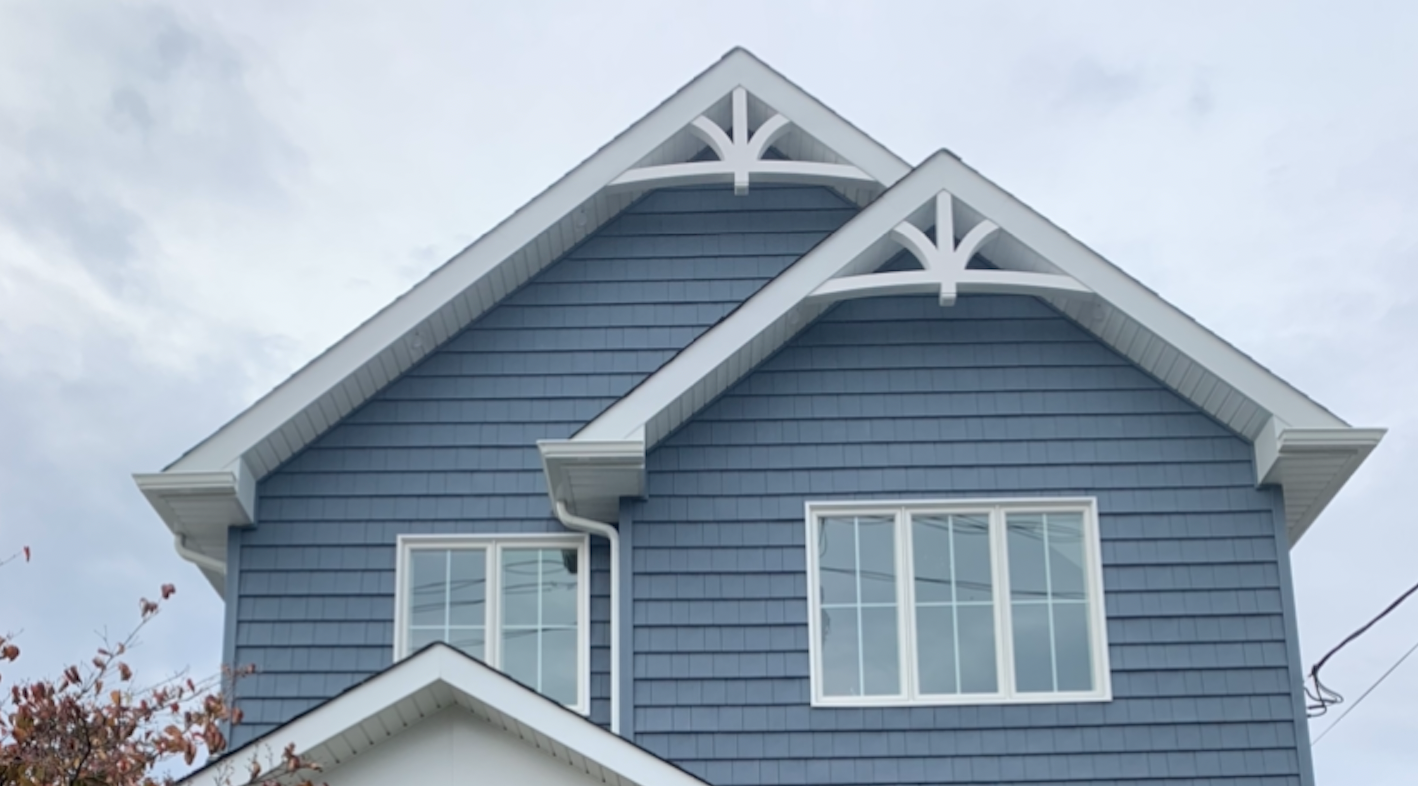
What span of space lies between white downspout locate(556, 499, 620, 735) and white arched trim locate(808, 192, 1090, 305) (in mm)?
2244

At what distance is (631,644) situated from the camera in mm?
13508

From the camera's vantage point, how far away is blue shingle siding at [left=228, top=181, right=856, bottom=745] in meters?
14.1

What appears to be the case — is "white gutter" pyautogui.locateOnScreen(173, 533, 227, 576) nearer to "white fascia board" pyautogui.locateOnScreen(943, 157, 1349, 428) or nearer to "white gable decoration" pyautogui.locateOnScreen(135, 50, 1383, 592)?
"white gable decoration" pyautogui.locateOnScreen(135, 50, 1383, 592)

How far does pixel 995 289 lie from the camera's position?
14.3 m

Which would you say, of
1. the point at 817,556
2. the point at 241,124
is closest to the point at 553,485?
the point at 817,556

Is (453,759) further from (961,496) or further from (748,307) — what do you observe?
(961,496)

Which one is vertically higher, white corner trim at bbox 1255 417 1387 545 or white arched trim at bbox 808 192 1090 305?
white arched trim at bbox 808 192 1090 305

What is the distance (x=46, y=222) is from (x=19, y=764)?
21.7 metres

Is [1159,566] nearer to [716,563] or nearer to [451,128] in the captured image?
[716,563]

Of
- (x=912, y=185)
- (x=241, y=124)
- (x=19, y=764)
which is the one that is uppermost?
(x=241, y=124)

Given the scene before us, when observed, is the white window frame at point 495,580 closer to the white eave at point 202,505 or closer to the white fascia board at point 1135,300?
the white eave at point 202,505

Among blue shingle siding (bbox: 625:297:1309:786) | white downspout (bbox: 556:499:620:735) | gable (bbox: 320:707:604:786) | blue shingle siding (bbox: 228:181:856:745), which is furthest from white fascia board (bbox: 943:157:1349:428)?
gable (bbox: 320:707:604:786)

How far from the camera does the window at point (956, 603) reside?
44.5 ft

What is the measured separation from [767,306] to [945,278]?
1.35 meters
